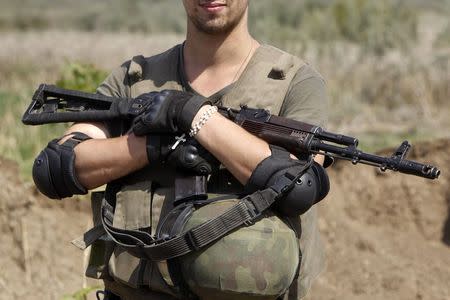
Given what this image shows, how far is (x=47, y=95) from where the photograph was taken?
133 inches

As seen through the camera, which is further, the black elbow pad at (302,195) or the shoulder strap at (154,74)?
the shoulder strap at (154,74)

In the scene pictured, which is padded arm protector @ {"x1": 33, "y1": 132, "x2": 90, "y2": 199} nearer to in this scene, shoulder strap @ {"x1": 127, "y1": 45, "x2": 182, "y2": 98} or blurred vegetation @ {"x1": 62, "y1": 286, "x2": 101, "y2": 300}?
shoulder strap @ {"x1": 127, "y1": 45, "x2": 182, "y2": 98}

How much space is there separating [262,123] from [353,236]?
138 inches

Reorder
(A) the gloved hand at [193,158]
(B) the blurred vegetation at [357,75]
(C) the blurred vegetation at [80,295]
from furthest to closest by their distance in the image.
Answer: (B) the blurred vegetation at [357,75] → (C) the blurred vegetation at [80,295] → (A) the gloved hand at [193,158]

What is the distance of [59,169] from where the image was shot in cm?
317

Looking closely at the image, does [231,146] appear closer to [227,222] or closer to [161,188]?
[227,222]

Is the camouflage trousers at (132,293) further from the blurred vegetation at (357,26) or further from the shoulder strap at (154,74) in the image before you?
the blurred vegetation at (357,26)

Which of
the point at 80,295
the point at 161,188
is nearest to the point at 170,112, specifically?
the point at 161,188

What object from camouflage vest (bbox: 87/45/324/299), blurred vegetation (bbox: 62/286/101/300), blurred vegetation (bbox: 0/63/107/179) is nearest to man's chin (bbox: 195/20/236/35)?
camouflage vest (bbox: 87/45/324/299)

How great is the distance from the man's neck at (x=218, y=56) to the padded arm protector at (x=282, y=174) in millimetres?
409

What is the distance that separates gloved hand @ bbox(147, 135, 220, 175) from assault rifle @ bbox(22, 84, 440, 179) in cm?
14

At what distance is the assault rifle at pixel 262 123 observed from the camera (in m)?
2.88

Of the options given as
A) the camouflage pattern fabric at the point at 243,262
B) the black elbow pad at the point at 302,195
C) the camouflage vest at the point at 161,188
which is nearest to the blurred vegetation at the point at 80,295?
the camouflage vest at the point at 161,188

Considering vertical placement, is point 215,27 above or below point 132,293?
above
